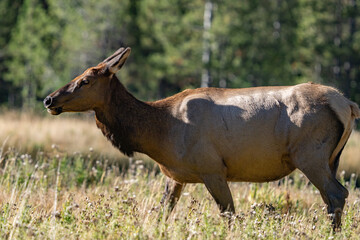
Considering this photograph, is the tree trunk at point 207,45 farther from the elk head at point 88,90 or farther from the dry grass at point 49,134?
the elk head at point 88,90

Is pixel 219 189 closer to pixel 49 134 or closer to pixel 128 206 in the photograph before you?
pixel 128 206

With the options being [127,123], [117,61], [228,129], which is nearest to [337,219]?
[228,129]

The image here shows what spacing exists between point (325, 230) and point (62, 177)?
4521 mm

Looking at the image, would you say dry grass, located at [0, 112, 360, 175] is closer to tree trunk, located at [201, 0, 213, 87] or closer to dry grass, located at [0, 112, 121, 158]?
dry grass, located at [0, 112, 121, 158]

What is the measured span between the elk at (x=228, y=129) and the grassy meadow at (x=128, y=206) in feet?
1.27

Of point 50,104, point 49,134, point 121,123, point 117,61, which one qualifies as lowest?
point 49,134

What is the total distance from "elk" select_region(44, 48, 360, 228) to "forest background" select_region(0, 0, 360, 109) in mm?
16107

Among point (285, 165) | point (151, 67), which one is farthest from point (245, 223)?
point (151, 67)

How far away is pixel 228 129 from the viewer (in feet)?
21.4

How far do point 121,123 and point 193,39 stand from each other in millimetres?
18129

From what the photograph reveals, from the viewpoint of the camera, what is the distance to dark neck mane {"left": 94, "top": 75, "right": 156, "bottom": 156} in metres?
6.79

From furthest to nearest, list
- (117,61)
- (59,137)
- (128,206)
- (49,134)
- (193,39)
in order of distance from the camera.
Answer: (193,39) → (59,137) → (49,134) → (117,61) → (128,206)

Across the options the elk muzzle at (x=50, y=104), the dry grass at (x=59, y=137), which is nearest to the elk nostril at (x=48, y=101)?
the elk muzzle at (x=50, y=104)

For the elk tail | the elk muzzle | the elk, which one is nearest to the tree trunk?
the elk
